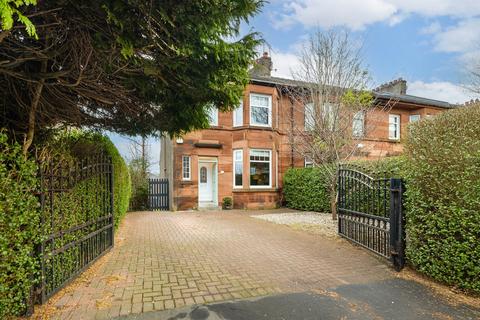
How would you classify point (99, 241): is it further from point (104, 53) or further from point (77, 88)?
point (104, 53)

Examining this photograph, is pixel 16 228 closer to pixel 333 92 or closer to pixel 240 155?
pixel 333 92

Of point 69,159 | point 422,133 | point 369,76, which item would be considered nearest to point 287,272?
point 422,133

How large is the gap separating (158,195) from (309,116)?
8972 millimetres

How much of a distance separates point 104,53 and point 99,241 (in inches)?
153

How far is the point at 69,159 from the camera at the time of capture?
171 inches

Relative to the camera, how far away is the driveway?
11.5 feet

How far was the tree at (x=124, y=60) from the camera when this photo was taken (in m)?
2.89

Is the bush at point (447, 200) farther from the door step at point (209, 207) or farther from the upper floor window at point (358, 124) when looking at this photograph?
the door step at point (209, 207)

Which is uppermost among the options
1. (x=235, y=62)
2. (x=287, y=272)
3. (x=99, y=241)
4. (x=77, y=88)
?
(x=235, y=62)

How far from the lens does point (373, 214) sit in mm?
5961

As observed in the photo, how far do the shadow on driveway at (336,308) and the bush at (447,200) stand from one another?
0.54m

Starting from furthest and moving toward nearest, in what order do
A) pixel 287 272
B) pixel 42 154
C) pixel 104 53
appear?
1. pixel 287 272
2. pixel 42 154
3. pixel 104 53

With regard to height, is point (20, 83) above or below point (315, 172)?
above

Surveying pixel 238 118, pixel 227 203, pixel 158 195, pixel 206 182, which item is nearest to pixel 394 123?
pixel 238 118
